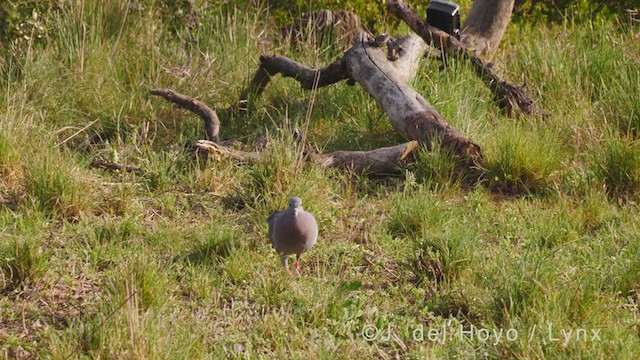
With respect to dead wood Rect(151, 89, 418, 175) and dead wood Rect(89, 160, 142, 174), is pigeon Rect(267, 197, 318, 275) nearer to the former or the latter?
dead wood Rect(151, 89, 418, 175)

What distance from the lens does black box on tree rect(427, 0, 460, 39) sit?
7961 millimetres

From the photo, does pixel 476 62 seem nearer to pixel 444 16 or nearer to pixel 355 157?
pixel 444 16

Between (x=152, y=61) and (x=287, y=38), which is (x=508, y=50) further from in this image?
(x=152, y=61)

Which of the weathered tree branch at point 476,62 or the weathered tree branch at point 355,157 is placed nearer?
the weathered tree branch at point 355,157

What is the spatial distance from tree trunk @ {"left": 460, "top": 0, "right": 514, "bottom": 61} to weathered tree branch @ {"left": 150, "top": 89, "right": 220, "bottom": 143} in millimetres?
2521

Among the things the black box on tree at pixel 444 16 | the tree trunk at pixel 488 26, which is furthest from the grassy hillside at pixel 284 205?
the black box on tree at pixel 444 16

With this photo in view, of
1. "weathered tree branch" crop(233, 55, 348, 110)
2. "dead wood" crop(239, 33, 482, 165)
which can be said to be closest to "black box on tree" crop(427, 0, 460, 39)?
"dead wood" crop(239, 33, 482, 165)

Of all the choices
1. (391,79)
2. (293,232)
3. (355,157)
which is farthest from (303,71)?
(293,232)

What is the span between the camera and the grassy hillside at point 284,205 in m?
4.72

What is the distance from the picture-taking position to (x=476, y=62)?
771 cm

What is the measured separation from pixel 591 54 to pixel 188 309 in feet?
14.1

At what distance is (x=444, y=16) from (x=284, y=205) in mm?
2675

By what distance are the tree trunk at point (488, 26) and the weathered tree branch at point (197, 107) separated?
252cm

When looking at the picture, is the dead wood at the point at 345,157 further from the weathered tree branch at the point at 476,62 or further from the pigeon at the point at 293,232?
the pigeon at the point at 293,232
